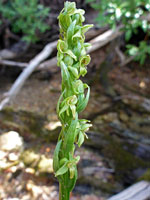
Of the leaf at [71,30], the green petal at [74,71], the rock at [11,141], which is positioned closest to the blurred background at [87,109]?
the rock at [11,141]

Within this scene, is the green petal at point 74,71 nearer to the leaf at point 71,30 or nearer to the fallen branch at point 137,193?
the leaf at point 71,30

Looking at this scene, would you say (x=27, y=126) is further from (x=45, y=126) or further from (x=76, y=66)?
(x=76, y=66)

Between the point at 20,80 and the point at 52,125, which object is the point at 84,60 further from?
the point at 52,125

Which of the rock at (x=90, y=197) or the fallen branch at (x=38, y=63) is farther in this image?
the fallen branch at (x=38, y=63)

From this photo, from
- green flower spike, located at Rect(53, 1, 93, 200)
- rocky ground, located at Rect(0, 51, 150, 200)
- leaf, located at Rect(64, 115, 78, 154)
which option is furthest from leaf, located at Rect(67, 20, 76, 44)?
rocky ground, located at Rect(0, 51, 150, 200)

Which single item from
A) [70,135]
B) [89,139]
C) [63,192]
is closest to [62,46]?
[70,135]

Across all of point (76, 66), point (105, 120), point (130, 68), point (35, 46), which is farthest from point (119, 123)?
point (76, 66)
